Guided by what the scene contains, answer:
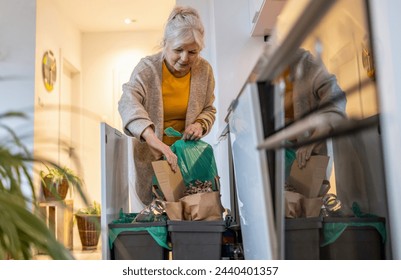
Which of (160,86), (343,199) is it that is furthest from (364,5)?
(160,86)

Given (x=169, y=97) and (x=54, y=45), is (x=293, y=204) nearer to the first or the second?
(x=169, y=97)

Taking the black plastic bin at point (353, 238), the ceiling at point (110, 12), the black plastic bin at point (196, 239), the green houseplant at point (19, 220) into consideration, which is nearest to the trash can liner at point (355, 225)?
the black plastic bin at point (353, 238)

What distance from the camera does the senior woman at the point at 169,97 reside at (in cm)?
88

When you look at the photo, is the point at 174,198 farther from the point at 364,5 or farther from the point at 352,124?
the point at 364,5

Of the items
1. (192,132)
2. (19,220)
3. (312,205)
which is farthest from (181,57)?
(19,220)

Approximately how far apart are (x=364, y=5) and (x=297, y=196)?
30 cm

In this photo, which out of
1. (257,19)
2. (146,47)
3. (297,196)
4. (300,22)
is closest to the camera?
(300,22)

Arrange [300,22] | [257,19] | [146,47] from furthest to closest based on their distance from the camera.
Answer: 1. [146,47]
2. [257,19]
3. [300,22]

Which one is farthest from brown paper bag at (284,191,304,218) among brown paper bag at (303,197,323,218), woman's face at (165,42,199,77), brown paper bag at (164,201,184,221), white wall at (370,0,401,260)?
woman's face at (165,42,199,77)

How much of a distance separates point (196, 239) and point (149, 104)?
0.29 metres

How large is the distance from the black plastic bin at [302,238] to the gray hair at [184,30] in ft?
1.39

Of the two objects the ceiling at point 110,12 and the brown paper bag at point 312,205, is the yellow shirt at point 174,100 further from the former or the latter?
the brown paper bag at point 312,205

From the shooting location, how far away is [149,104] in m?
0.89

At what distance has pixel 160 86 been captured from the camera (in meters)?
0.89
